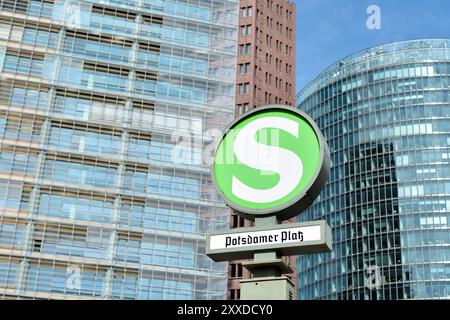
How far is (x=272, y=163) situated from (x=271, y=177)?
9.5 inches

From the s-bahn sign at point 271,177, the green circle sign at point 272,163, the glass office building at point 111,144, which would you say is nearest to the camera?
the s-bahn sign at point 271,177

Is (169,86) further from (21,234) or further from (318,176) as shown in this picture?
(318,176)

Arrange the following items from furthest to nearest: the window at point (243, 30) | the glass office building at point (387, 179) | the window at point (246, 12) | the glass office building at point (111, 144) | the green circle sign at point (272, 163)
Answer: the glass office building at point (387, 179)
the window at point (246, 12)
the window at point (243, 30)
the glass office building at point (111, 144)
the green circle sign at point (272, 163)

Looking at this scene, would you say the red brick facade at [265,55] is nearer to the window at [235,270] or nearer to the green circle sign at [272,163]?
the window at [235,270]

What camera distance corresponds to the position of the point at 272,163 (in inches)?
431

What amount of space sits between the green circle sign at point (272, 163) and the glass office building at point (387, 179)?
96684 mm

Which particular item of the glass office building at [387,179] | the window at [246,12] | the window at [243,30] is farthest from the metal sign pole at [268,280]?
the glass office building at [387,179]

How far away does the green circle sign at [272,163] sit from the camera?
10680 millimetres

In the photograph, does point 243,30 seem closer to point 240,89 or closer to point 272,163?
point 240,89

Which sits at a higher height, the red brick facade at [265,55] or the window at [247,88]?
the red brick facade at [265,55]

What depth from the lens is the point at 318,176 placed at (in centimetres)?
1052

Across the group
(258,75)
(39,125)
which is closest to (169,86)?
(39,125)

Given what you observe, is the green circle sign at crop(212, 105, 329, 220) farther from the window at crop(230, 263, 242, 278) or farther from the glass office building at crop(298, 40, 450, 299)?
the glass office building at crop(298, 40, 450, 299)

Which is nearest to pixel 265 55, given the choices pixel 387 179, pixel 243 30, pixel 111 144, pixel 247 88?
pixel 243 30
